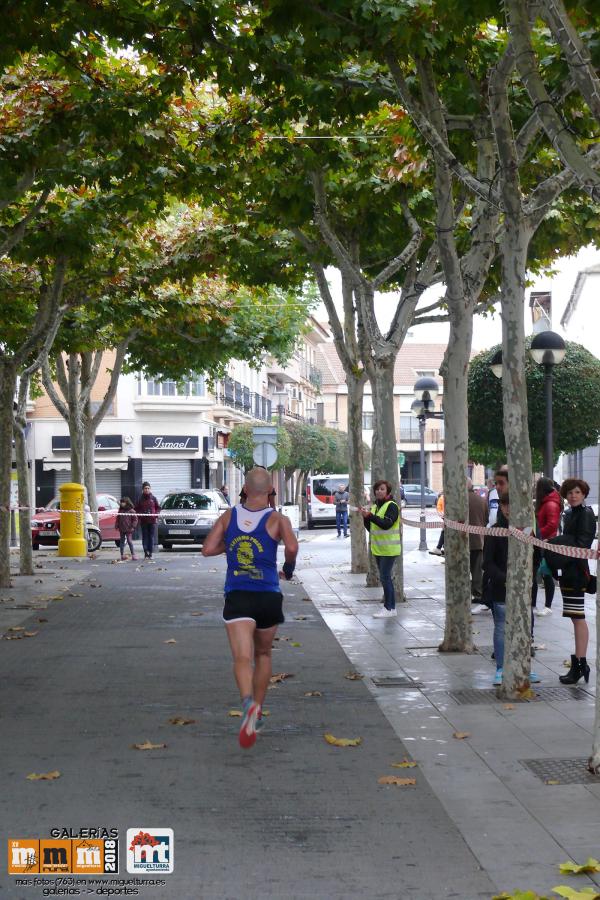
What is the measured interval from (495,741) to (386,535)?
313 inches

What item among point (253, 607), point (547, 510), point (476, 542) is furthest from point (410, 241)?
point (253, 607)

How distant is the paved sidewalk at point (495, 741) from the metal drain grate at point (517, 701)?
0.6 inches

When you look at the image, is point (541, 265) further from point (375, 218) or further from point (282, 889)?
point (282, 889)

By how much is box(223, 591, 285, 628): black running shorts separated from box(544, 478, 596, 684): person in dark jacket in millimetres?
3020

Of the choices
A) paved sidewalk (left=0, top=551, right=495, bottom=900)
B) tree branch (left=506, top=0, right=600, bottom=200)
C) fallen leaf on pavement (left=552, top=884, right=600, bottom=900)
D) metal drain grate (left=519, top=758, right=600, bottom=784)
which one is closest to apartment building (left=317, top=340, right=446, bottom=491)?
paved sidewalk (left=0, top=551, right=495, bottom=900)

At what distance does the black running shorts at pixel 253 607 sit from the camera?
8109 millimetres

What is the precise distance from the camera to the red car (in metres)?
36.8

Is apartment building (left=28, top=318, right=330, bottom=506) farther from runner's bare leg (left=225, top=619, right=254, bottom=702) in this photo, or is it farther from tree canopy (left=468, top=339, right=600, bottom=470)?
runner's bare leg (left=225, top=619, right=254, bottom=702)

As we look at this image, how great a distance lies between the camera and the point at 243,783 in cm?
715

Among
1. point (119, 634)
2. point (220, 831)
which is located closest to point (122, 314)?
point (119, 634)

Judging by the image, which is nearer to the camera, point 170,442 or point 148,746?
point 148,746

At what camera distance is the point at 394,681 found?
1095 cm

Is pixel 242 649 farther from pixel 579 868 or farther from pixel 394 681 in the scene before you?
pixel 394 681

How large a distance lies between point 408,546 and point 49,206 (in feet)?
69.9
